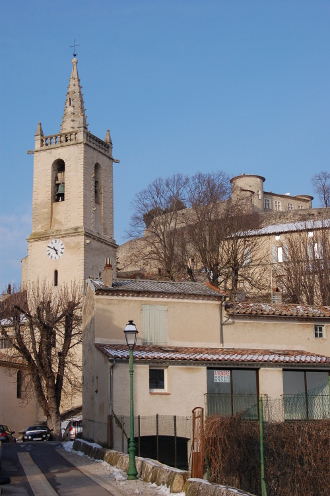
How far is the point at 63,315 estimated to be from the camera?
4525 cm

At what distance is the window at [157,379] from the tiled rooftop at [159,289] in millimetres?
4811

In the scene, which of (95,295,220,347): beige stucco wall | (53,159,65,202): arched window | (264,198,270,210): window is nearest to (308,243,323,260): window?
(95,295,220,347): beige stucco wall

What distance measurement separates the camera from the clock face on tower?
59.2 metres

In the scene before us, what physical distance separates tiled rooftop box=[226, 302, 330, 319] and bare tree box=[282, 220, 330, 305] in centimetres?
1375

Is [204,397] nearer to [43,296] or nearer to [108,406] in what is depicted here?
[108,406]

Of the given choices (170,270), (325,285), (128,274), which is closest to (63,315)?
(170,270)

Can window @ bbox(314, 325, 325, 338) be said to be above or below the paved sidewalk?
above

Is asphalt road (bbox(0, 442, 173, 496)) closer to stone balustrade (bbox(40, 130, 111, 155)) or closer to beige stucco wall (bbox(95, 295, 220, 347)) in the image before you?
beige stucco wall (bbox(95, 295, 220, 347))

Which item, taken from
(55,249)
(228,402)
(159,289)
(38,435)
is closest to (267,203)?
(55,249)

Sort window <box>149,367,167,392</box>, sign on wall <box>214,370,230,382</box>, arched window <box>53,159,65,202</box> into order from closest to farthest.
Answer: window <box>149,367,167,392</box>, sign on wall <box>214,370,230,382</box>, arched window <box>53,159,65,202</box>

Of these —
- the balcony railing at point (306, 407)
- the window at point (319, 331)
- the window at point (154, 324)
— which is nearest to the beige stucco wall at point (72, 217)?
the window at point (154, 324)

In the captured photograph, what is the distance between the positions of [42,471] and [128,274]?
51.7 meters

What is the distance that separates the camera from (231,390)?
29.4m

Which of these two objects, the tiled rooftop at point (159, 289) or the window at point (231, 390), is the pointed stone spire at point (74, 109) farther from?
the window at point (231, 390)
